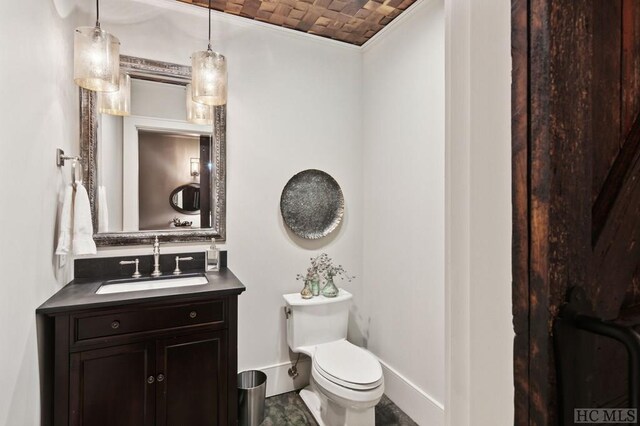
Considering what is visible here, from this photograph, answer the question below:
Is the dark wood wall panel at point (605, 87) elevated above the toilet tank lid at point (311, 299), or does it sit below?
above

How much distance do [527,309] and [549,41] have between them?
12.8 inches

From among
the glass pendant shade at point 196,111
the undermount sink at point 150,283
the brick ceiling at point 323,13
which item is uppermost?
the brick ceiling at point 323,13

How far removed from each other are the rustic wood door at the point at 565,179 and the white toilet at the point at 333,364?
4.74 ft

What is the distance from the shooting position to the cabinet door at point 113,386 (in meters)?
1.48

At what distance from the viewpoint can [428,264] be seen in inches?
78.7

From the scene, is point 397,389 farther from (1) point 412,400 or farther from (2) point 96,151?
(2) point 96,151

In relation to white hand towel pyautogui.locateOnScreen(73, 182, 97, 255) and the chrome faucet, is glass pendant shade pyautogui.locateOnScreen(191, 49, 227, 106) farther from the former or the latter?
the chrome faucet

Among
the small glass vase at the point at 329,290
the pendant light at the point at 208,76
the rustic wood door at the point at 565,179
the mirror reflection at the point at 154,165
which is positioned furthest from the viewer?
the small glass vase at the point at 329,290

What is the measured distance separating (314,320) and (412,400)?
79 cm

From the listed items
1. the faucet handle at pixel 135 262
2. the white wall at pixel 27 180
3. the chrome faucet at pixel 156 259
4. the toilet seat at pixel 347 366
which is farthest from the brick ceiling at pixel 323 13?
the toilet seat at pixel 347 366

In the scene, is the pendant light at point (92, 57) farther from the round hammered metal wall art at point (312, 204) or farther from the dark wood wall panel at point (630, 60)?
the dark wood wall panel at point (630, 60)

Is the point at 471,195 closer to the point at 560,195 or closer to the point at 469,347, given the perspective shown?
the point at 560,195

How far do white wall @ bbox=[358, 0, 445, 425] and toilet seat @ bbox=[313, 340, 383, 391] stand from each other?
38 centimetres

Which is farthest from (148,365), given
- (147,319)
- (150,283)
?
(150,283)
